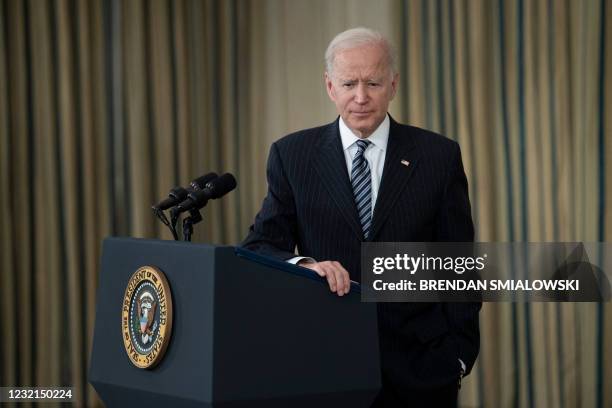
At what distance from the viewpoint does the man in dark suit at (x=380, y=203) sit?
2.18m

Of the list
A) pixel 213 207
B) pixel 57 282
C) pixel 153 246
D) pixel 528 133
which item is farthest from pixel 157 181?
pixel 153 246

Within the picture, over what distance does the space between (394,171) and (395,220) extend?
0.13m

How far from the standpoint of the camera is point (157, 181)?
4695mm

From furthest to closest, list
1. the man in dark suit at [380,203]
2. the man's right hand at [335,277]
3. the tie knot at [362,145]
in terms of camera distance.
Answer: the tie knot at [362,145] → the man in dark suit at [380,203] → the man's right hand at [335,277]

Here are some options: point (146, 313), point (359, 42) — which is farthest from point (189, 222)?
point (359, 42)

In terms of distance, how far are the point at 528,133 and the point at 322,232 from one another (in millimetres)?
2447

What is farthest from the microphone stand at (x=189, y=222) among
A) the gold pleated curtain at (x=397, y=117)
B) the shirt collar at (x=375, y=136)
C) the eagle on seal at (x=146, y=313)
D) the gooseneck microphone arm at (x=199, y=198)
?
the gold pleated curtain at (x=397, y=117)

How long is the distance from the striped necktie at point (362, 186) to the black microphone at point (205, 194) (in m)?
0.35

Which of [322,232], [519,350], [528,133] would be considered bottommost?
[519,350]

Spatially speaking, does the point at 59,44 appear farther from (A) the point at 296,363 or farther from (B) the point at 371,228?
(A) the point at 296,363

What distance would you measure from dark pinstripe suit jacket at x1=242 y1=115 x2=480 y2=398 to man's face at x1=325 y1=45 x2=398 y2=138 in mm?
104

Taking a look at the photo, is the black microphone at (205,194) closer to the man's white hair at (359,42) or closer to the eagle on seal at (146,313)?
the eagle on seal at (146,313)

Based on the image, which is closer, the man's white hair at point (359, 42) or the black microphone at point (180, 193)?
the black microphone at point (180, 193)

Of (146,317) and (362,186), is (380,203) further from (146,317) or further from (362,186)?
(146,317)
